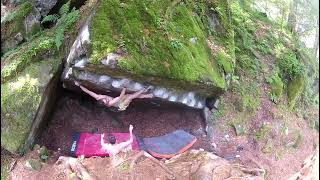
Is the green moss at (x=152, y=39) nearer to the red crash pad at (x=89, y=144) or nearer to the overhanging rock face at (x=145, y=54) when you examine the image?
the overhanging rock face at (x=145, y=54)

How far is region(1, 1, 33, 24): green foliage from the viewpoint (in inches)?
372

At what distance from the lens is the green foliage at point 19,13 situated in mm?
9445

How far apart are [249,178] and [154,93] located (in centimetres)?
341

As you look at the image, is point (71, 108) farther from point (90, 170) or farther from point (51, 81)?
point (90, 170)

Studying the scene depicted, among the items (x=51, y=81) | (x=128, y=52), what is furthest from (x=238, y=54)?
(x=51, y=81)

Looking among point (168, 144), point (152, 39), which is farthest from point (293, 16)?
point (152, 39)

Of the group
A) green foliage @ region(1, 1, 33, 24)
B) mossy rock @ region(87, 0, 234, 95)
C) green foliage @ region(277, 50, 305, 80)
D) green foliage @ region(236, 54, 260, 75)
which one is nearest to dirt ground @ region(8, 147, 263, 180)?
mossy rock @ region(87, 0, 234, 95)

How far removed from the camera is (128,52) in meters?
8.90

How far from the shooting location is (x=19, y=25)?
965 centimetres

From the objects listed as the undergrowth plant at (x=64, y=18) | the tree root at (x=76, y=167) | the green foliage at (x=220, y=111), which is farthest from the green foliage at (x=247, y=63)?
the tree root at (x=76, y=167)

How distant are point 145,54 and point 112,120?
273 cm

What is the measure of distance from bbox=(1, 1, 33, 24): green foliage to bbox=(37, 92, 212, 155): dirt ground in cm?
251

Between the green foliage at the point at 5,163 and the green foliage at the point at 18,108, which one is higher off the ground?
the green foliage at the point at 18,108

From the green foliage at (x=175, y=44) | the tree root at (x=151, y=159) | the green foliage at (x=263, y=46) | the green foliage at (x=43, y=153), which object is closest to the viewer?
the tree root at (x=151, y=159)
